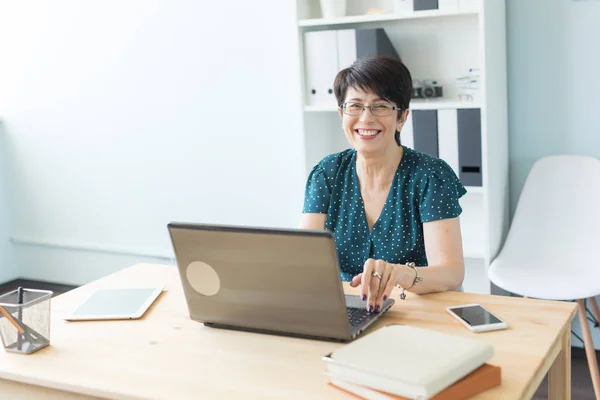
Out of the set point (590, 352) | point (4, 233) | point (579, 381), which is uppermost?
point (4, 233)

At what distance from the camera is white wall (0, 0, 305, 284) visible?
12.2ft

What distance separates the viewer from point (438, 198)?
197 cm

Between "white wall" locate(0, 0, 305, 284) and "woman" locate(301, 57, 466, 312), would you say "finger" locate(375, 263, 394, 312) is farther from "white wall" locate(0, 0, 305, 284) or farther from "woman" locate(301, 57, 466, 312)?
"white wall" locate(0, 0, 305, 284)

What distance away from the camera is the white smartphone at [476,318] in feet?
5.03

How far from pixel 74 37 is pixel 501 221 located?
2539 mm

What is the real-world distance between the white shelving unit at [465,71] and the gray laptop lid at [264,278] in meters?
1.57

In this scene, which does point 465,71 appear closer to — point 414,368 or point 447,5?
point 447,5

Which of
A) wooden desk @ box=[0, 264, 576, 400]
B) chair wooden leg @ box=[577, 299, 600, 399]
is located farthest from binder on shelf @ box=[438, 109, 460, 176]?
wooden desk @ box=[0, 264, 576, 400]

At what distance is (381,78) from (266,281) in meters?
0.74

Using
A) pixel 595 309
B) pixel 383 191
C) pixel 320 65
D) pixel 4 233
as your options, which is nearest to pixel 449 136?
pixel 320 65

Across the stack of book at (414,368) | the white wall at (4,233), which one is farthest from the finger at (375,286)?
the white wall at (4,233)

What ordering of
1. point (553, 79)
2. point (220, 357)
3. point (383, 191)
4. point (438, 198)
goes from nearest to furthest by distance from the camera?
point (220, 357), point (438, 198), point (383, 191), point (553, 79)

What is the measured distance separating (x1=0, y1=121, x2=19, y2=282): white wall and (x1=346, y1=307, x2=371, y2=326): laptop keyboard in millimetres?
3514

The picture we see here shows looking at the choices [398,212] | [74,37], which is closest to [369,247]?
[398,212]
